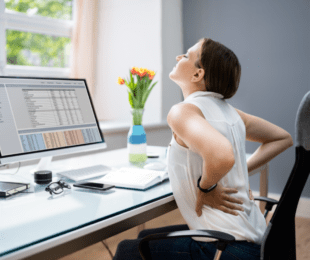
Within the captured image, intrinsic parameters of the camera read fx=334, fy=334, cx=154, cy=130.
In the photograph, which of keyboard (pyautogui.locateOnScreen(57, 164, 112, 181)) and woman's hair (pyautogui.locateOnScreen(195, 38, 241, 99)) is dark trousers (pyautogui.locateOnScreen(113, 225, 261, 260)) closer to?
keyboard (pyautogui.locateOnScreen(57, 164, 112, 181))

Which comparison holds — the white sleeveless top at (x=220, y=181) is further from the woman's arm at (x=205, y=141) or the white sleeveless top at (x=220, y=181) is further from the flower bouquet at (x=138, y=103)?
the flower bouquet at (x=138, y=103)

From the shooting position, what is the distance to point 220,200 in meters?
1.08

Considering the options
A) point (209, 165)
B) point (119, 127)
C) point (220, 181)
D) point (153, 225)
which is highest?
point (209, 165)

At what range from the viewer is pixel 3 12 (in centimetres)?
273

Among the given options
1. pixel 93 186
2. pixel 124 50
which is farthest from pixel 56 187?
pixel 124 50

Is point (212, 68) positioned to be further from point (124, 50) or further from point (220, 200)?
point (124, 50)

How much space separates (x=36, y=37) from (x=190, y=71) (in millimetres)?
2259

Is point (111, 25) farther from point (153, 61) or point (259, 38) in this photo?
point (259, 38)

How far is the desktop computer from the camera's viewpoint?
4.49 ft

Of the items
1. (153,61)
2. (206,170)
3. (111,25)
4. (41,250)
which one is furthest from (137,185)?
(111,25)

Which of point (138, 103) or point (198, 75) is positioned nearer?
point (198, 75)

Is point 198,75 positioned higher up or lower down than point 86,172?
higher up

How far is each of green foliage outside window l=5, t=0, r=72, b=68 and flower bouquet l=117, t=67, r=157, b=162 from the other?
5.15ft

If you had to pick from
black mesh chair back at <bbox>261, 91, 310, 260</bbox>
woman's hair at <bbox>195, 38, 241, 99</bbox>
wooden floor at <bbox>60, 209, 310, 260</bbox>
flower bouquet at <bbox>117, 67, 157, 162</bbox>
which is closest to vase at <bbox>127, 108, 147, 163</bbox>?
flower bouquet at <bbox>117, 67, 157, 162</bbox>
